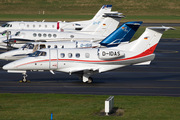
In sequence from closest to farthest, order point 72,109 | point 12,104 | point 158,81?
1. point 72,109
2. point 12,104
3. point 158,81

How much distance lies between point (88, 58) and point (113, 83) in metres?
3.11

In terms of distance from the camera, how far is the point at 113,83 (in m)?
28.2

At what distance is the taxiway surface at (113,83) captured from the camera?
25.0 m

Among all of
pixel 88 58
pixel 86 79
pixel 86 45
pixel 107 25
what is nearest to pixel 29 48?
pixel 86 45

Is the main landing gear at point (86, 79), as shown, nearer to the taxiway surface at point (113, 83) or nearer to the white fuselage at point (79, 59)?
the taxiway surface at point (113, 83)

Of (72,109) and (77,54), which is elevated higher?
(77,54)

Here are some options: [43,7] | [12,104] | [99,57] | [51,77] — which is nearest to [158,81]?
[99,57]

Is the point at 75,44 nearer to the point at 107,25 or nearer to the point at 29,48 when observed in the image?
the point at 29,48

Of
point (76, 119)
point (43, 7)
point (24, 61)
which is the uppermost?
point (43, 7)

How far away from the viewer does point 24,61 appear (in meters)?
27.2

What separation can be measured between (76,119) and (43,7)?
12086 centimetres

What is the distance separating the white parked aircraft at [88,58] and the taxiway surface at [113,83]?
128 centimetres

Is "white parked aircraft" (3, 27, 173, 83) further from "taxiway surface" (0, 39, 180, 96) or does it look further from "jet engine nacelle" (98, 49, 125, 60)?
"taxiway surface" (0, 39, 180, 96)

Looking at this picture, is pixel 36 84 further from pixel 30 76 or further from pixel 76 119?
pixel 76 119
